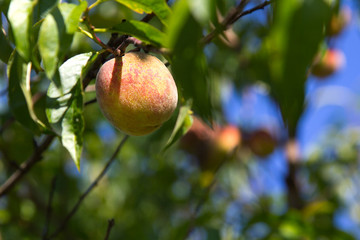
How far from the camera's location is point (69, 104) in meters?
0.85

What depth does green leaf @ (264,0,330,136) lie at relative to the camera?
16.1 inches

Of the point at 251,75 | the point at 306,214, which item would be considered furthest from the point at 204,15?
the point at 251,75

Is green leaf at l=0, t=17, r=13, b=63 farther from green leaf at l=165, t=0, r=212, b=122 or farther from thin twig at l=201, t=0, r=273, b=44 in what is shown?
green leaf at l=165, t=0, r=212, b=122

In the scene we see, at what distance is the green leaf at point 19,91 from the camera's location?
729 millimetres

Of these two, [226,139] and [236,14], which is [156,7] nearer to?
[236,14]

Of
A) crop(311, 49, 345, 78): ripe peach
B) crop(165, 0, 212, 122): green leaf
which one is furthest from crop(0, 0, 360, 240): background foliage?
crop(311, 49, 345, 78): ripe peach

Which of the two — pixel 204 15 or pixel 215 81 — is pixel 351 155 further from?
pixel 204 15

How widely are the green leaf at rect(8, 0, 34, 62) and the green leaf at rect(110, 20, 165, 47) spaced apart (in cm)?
19

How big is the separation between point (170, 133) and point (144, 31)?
119 centimetres

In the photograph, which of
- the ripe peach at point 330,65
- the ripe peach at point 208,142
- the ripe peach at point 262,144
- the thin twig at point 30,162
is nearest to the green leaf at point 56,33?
the thin twig at point 30,162

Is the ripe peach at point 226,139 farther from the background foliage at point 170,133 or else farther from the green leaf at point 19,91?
the green leaf at point 19,91

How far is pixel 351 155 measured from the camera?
8.66ft

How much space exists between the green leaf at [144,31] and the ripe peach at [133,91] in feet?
0.35

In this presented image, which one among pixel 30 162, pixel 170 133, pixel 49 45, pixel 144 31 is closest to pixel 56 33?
pixel 49 45
